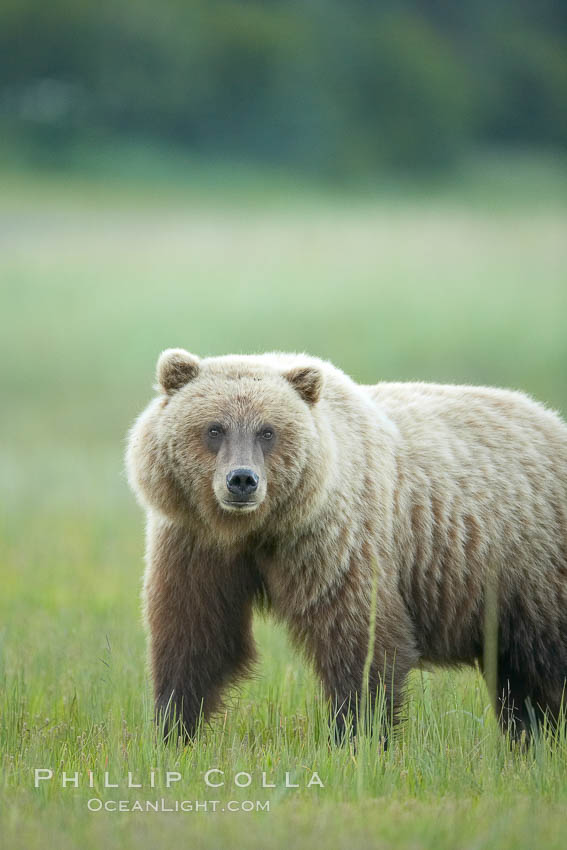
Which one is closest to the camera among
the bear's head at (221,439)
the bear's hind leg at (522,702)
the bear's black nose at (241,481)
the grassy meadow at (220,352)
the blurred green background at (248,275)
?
the grassy meadow at (220,352)

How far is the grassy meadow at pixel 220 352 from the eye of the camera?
4449 mm

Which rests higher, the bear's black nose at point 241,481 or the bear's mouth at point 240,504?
the bear's black nose at point 241,481

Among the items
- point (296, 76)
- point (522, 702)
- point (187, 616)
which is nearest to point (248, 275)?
point (522, 702)

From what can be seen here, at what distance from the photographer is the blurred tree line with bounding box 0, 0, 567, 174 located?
58469 millimetres

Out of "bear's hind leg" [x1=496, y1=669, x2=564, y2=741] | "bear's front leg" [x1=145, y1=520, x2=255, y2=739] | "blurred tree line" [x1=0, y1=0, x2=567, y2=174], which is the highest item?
"blurred tree line" [x1=0, y1=0, x2=567, y2=174]

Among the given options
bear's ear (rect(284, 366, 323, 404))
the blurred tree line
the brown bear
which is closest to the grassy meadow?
the brown bear

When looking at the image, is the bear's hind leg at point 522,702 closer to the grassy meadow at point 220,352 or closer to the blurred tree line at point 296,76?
the grassy meadow at point 220,352

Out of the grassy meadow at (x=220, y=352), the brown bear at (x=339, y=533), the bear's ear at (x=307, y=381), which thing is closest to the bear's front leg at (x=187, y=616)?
the brown bear at (x=339, y=533)

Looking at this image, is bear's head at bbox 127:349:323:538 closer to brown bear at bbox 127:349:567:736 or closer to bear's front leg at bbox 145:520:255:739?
brown bear at bbox 127:349:567:736

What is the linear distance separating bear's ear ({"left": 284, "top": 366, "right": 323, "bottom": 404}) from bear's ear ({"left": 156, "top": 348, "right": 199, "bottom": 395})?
1.67 feet

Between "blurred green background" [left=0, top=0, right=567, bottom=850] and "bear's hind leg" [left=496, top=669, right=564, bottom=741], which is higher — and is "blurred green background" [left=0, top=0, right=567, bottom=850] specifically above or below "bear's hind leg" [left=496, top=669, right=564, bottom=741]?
above

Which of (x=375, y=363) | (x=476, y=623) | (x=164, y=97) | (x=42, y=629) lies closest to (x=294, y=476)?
(x=476, y=623)

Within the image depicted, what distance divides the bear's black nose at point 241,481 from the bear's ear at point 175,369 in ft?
2.42

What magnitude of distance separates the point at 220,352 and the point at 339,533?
2313 cm
